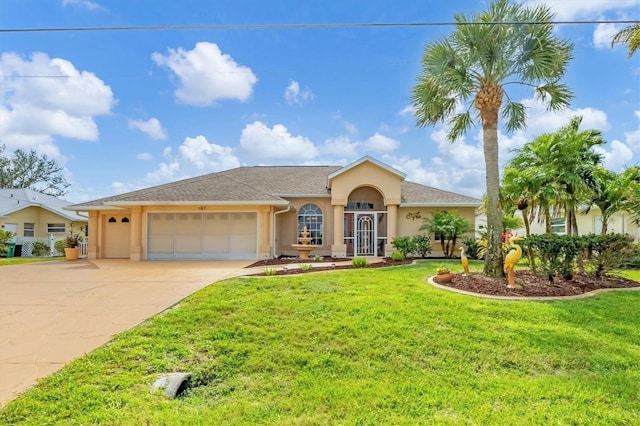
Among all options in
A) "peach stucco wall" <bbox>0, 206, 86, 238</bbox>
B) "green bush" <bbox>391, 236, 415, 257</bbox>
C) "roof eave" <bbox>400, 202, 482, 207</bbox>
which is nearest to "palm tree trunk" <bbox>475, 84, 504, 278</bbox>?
"green bush" <bbox>391, 236, 415, 257</bbox>

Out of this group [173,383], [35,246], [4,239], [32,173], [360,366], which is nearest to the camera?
[173,383]

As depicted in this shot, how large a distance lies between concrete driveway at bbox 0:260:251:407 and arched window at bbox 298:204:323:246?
802 cm

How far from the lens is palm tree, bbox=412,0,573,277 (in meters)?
10.2

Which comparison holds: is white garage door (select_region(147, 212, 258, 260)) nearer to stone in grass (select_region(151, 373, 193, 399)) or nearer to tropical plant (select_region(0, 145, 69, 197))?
stone in grass (select_region(151, 373, 193, 399))

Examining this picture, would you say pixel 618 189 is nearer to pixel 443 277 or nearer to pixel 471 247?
pixel 471 247

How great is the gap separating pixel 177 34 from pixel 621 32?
15733 mm

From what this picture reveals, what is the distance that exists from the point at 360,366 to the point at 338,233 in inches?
550

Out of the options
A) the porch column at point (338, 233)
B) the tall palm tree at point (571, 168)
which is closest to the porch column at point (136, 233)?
the porch column at point (338, 233)

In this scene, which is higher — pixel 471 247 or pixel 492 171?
pixel 492 171

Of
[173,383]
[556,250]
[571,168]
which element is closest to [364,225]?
[571,168]

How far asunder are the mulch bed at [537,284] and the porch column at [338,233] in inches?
332

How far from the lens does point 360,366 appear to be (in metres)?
4.86

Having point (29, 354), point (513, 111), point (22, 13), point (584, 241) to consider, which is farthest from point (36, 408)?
point (513, 111)

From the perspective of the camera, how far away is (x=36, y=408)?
3674 millimetres
